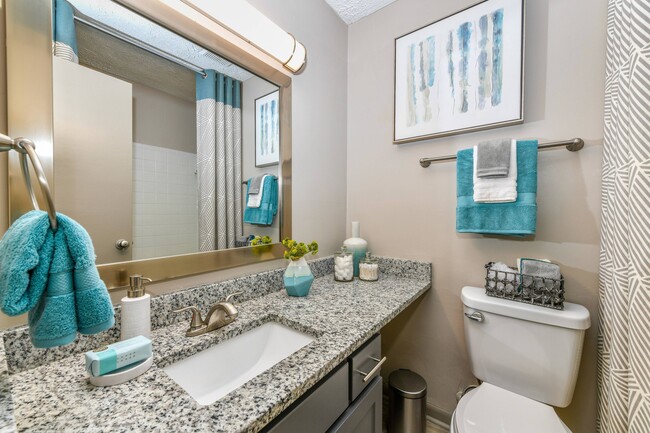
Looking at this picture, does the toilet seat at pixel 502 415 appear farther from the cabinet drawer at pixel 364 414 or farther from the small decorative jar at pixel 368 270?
the small decorative jar at pixel 368 270

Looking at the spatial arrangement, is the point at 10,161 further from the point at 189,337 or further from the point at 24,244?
the point at 189,337

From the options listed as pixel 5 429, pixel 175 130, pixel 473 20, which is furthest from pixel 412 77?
pixel 5 429

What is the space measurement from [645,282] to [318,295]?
2.97 ft

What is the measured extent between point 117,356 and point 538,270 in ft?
4.33

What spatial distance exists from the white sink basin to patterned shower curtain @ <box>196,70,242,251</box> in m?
0.34

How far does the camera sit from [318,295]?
1111 mm

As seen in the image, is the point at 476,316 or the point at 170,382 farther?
the point at 476,316

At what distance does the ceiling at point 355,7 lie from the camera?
142 cm

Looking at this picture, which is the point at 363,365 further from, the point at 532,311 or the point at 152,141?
the point at 152,141

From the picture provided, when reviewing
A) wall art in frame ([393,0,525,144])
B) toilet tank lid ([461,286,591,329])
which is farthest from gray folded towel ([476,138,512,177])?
toilet tank lid ([461,286,591,329])

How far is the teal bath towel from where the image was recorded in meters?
0.37

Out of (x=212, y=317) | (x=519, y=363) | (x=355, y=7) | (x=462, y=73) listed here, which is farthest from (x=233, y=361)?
(x=355, y=7)

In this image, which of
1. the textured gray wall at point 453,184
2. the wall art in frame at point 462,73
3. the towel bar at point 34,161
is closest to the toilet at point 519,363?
the textured gray wall at point 453,184

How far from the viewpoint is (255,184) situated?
111cm
